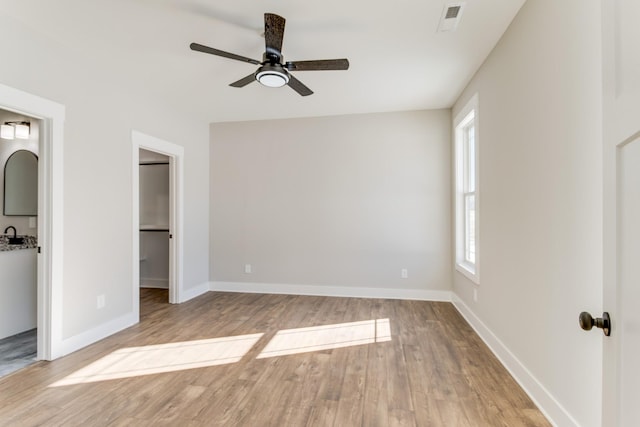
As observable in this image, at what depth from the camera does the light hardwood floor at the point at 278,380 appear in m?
1.94

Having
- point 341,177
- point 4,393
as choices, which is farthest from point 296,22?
point 4,393

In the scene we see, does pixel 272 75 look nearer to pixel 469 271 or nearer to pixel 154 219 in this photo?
pixel 469 271

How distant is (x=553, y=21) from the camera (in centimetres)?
184

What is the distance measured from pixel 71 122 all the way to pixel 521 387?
4.13m

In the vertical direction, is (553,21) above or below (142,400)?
above

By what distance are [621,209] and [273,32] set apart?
7.22 ft

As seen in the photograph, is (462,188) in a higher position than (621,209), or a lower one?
higher

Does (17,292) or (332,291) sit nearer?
(17,292)

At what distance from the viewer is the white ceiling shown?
2225mm

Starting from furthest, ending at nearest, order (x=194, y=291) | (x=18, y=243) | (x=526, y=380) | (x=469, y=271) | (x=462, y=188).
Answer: (x=194, y=291) → (x=462, y=188) → (x=469, y=271) → (x=18, y=243) → (x=526, y=380)

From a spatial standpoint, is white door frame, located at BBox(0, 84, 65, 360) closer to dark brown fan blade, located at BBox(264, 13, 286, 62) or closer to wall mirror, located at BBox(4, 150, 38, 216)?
wall mirror, located at BBox(4, 150, 38, 216)

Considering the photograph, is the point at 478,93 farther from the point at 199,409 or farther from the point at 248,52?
the point at 199,409

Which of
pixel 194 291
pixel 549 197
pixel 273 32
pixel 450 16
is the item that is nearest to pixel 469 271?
pixel 549 197

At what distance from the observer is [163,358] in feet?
8.89
